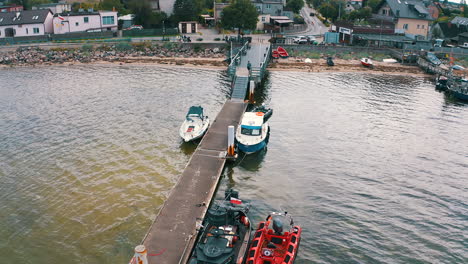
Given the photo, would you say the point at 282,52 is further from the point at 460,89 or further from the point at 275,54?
the point at 460,89

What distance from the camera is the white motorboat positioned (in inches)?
1405

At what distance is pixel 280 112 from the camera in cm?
4562

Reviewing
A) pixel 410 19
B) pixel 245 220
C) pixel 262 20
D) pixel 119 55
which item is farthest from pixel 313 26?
pixel 245 220

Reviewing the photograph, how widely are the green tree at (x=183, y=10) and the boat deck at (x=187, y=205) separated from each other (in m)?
63.9

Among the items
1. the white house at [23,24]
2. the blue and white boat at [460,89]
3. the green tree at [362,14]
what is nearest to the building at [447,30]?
the green tree at [362,14]

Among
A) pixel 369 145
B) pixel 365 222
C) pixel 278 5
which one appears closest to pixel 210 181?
pixel 365 222

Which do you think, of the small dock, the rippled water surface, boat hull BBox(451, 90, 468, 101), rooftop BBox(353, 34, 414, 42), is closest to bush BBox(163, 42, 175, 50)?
the rippled water surface

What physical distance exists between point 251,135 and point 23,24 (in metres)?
68.8

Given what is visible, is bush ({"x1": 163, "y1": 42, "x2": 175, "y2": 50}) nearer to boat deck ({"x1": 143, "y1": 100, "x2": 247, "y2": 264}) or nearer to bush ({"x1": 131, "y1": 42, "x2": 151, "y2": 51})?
bush ({"x1": 131, "y1": 42, "x2": 151, "y2": 51})

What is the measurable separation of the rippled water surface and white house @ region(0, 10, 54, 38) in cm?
3302

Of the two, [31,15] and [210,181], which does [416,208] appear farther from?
[31,15]

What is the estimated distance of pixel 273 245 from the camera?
20.8 metres

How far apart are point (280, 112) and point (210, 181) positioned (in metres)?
20.3

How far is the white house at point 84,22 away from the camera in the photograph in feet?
274
